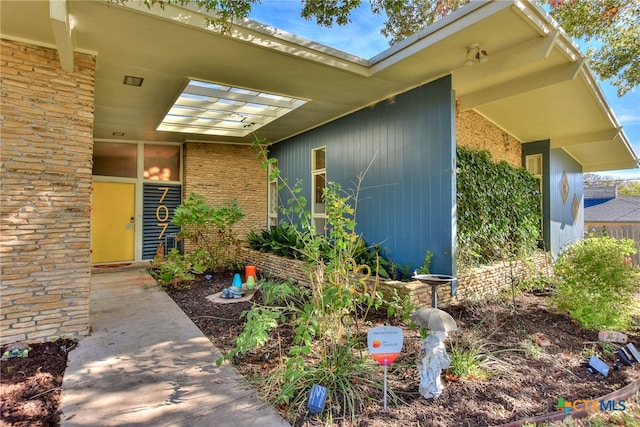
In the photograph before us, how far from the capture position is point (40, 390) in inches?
92.2

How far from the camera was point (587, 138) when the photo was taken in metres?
7.35

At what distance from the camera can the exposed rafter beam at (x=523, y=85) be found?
4336 mm

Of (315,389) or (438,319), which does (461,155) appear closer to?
(438,319)

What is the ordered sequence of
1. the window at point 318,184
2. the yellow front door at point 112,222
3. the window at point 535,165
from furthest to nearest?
the window at point 535,165 → the yellow front door at point 112,222 → the window at point 318,184

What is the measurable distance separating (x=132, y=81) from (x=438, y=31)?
4.20 metres

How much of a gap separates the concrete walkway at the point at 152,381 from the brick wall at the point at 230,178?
184 inches

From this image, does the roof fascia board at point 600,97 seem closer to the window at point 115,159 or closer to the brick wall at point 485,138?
the brick wall at point 485,138

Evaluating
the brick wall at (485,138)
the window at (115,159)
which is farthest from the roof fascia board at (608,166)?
the window at (115,159)

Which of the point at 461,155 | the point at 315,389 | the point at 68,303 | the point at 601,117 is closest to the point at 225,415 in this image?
the point at 315,389

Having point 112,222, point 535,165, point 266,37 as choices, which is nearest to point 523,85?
point 266,37

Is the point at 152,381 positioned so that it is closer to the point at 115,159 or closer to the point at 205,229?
the point at 205,229

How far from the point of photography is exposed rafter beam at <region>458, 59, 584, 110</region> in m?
4.34

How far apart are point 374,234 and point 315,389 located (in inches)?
155

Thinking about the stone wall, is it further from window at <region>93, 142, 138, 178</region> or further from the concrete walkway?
window at <region>93, 142, 138, 178</region>
